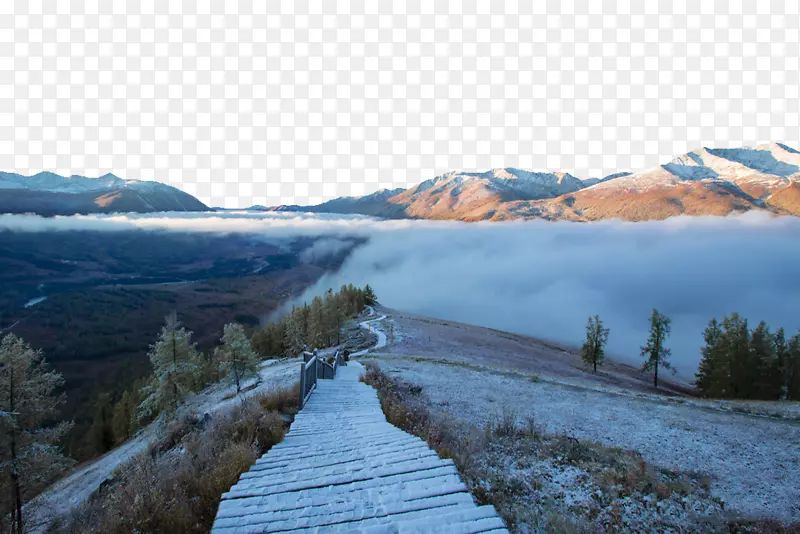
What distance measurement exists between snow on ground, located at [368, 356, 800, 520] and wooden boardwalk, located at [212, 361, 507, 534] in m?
8.83

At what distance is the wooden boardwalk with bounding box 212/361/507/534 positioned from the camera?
4.47m

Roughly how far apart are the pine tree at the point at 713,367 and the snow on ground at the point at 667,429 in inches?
1293

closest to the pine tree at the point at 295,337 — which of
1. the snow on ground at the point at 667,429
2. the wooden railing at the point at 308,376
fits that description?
the snow on ground at the point at 667,429

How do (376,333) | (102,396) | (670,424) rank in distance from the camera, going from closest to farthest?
(670,424) → (376,333) → (102,396)

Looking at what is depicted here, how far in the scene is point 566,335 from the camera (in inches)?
4980

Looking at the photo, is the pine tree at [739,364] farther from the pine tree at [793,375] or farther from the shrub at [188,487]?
the shrub at [188,487]

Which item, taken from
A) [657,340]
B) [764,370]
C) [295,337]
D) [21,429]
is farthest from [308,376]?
[657,340]

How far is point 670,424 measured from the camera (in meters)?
Result: 17.7

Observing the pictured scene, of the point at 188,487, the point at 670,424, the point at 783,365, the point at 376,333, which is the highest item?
the point at 188,487

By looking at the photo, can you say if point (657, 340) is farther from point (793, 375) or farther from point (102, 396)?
point (102, 396)

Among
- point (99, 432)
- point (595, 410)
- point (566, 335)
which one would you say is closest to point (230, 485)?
point (595, 410)

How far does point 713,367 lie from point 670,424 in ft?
141

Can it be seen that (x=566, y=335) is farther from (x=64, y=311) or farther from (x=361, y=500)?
(x=64, y=311)

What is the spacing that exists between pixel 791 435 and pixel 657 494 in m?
15.3
